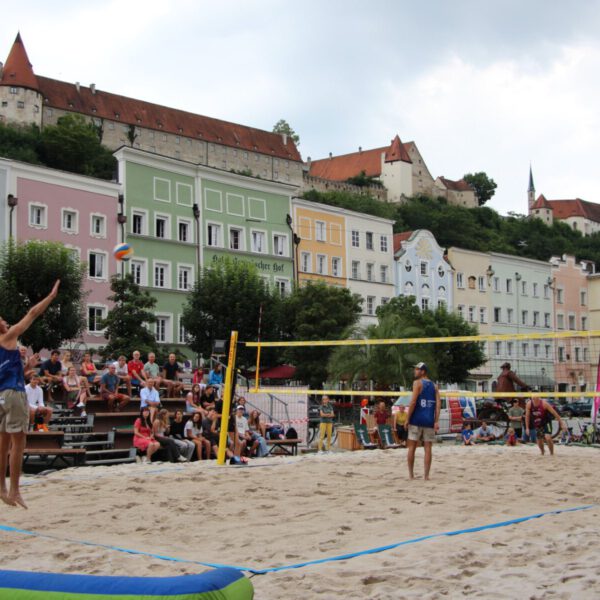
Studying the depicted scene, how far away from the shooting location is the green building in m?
40.7

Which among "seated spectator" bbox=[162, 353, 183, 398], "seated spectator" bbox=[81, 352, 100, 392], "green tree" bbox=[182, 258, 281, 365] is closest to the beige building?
"green tree" bbox=[182, 258, 281, 365]

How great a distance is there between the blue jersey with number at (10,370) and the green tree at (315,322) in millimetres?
29495

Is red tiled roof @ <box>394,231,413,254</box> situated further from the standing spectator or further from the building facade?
the standing spectator

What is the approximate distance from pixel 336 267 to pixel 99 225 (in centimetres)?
1517

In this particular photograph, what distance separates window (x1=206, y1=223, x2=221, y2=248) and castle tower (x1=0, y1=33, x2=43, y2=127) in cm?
4645

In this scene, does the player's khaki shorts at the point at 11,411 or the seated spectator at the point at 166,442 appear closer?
the player's khaki shorts at the point at 11,411

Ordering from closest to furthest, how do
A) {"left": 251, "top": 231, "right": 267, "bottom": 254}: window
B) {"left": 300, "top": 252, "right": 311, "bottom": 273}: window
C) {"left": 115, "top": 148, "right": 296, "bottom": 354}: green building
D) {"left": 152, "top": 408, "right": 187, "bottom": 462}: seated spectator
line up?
{"left": 152, "top": 408, "right": 187, "bottom": 462}: seated spectator < {"left": 115, "top": 148, "right": 296, "bottom": 354}: green building < {"left": 251, "top": 231, "right": 267, "bottom": 254}: window < {"left": 300, "top": 252, "right": 311, "bottom": 273}: window

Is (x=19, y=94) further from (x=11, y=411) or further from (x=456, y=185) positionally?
(x=11, y=411)

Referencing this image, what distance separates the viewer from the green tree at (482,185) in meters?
127

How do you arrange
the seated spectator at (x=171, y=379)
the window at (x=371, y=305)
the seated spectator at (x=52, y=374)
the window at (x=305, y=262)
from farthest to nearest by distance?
the window at (x=371, y=305) < the window at (x=305, y=262) < the seated spectator at (x=171, y=379) < the seated spectator at (x=52, y=374)

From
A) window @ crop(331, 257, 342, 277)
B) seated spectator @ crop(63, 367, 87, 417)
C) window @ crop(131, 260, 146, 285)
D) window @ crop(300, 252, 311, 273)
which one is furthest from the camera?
window @ crop(331, 257, 342, 277)

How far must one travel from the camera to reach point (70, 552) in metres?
5.82

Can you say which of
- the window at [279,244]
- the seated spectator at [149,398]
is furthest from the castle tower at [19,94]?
the seated spectator at [149,398]

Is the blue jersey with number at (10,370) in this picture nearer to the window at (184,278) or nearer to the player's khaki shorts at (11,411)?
the player's khaki shorts at (11,411)
